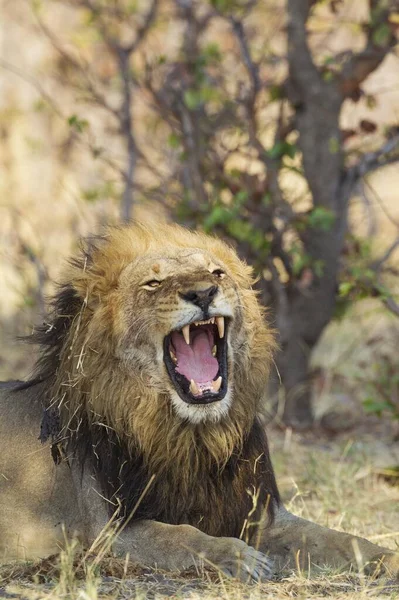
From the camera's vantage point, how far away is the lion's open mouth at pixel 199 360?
3.77 meters

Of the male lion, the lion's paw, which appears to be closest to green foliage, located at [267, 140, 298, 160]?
the male lion

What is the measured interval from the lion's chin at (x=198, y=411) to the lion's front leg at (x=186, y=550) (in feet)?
1.15

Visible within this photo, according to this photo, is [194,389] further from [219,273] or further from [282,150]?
[282,150]

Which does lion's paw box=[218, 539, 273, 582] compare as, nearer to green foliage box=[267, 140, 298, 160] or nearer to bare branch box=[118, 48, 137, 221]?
green foliage box=[267, 140, 298, 160]

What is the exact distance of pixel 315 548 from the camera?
12.5ft

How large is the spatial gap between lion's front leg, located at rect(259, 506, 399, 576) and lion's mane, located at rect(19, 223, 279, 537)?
0.08 meters

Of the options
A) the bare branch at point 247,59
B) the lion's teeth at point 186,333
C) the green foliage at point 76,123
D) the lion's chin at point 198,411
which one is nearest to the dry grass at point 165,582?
the lion's chin at point 198,411

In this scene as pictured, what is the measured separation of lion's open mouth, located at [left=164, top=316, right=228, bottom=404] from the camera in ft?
12.4

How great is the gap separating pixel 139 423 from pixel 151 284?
0.47 meters

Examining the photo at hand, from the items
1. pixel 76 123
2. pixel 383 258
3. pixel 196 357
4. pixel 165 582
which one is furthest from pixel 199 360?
pixel 383 258

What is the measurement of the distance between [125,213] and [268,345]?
12.8 feet

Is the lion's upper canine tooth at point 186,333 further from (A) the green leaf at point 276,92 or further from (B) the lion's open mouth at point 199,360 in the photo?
(A) the green leaf at point 276,92

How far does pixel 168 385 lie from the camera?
3.79m

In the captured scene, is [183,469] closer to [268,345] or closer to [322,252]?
[268,345]
